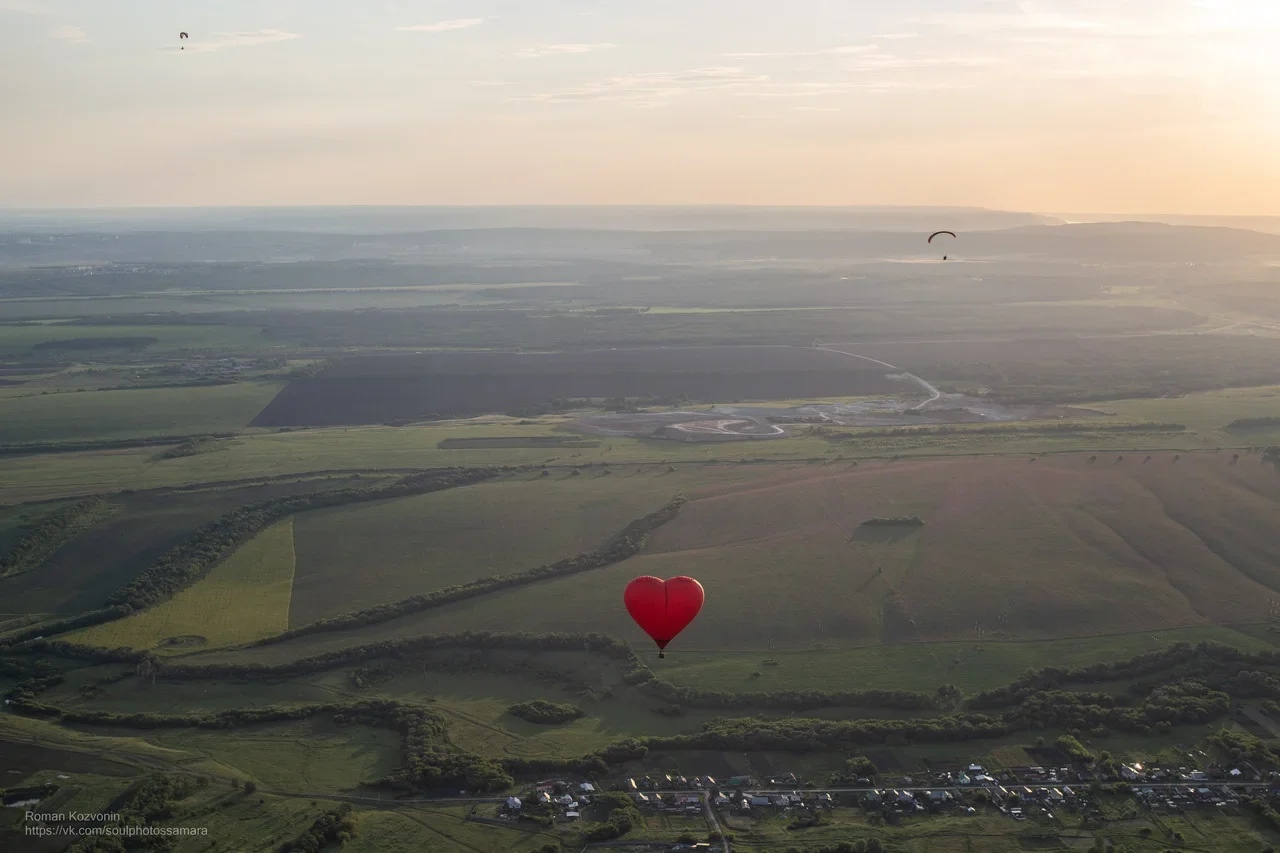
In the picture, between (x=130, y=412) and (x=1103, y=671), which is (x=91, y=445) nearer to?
(x=130, y=412)

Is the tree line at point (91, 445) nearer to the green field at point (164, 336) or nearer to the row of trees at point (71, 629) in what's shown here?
the row of trees at point (71, 629)

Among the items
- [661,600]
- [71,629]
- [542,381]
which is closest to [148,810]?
[661,600]

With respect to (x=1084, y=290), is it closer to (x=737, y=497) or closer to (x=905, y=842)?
(x=737, y=497)

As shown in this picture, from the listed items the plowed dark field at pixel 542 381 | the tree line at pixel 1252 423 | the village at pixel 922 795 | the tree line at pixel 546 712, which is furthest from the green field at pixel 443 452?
the village at pixel 922 795

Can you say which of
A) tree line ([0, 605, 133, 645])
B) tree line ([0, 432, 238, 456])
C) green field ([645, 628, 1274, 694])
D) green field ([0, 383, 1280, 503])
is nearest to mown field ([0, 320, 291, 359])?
tree line ([0, 432, 238, 456])

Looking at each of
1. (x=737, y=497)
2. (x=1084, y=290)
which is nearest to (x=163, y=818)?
(x=737, y=497)
